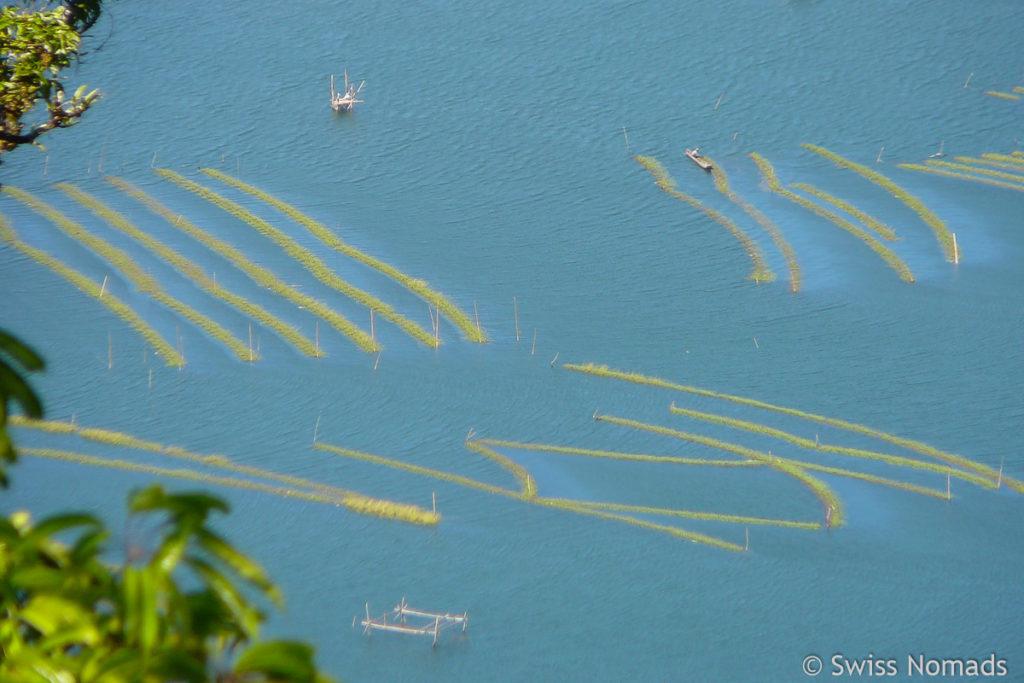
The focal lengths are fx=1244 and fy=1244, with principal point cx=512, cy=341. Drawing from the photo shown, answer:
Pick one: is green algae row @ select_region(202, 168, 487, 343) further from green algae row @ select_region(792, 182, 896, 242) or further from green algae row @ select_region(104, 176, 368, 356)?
green algae row @ select_region(792, 182, 896, 242)

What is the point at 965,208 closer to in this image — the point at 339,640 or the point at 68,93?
the point at 339,640

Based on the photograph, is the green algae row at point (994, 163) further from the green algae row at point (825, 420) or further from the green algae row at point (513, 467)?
the green algae row at point (513, 467)

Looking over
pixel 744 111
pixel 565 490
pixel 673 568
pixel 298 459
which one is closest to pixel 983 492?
pixel 673 568

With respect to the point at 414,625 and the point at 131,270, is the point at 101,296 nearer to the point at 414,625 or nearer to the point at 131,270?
the point at 131,270

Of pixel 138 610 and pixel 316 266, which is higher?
pixel 316 266

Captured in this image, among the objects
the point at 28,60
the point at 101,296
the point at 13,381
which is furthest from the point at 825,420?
the point at 13,381

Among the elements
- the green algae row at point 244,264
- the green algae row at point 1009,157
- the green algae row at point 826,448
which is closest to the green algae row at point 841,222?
Result: the green algae row at point 1009,157
